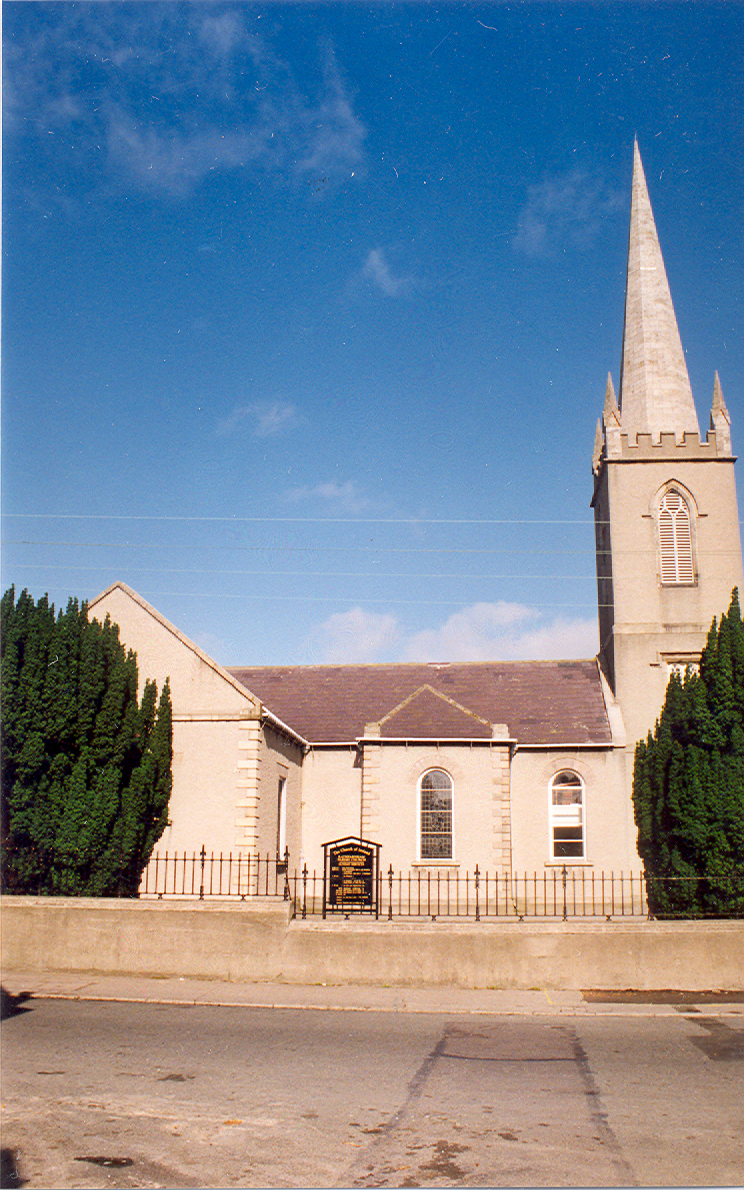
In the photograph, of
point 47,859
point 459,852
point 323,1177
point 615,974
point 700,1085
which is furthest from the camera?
point 459,852

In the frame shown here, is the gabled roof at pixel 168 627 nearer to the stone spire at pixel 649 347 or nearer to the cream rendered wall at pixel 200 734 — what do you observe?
the cream rendered wall at pixel 200 734

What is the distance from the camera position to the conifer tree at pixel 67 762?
1750 centimetres

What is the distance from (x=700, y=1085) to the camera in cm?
902

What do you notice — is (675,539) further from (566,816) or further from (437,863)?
(437,863)

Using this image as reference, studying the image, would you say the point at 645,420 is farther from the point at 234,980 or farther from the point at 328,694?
the point at 234,980

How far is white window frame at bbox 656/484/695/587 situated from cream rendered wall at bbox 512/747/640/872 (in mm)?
6027

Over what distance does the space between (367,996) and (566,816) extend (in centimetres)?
1328

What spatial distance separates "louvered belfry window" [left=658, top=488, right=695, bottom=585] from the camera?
28547 mm

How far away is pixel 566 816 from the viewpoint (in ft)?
86.2

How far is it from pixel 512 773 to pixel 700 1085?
17461 mm

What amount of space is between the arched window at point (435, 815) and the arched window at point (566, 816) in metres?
3.54

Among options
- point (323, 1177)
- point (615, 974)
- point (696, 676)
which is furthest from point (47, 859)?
point (696, 676)

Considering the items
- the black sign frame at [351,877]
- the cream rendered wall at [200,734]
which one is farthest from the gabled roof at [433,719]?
the black sign frame at [351,877]

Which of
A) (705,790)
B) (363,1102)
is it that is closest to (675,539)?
(705,790)
